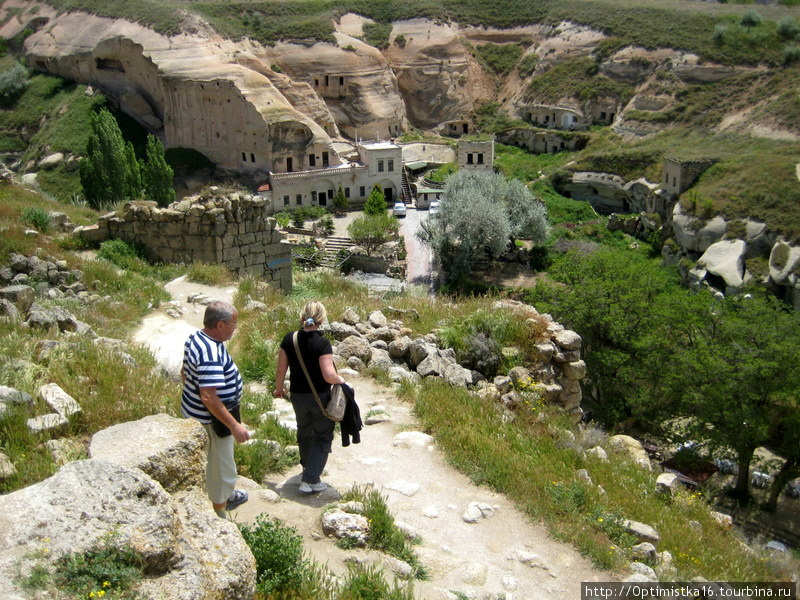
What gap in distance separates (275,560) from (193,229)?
10.7 m

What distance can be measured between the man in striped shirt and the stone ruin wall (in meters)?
9.26

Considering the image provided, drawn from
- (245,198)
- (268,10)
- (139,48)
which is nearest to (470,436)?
(245,198)

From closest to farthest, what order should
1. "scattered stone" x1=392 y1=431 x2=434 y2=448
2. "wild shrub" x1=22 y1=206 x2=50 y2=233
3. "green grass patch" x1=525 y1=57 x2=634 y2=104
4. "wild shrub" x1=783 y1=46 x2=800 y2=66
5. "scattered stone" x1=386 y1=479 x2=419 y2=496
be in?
"scattered stone" x1=386 y1=479 x2=419 y2=496 < "scattered stone" x1=392 y1=431 x2=434 y2=448 < "wild shrub" x1=22 y1=206 x2=50 y2=233 < "wild shrub" x1=783 y1=46 x2=800 y2=66 < "green grass patch" x1=525 y1=57 x2=634 y2=104

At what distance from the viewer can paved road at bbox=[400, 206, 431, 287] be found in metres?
33.8

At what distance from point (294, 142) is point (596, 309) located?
30.3m

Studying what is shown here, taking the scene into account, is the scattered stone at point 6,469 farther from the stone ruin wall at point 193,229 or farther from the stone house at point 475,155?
the stone house at point 475,155

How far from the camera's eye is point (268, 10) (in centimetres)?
5931

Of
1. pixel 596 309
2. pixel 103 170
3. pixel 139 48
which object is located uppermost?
pixel 139 48

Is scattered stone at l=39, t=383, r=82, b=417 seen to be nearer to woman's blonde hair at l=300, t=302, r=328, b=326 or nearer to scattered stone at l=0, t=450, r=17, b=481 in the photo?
scattered stone at l=0, t=450, r=17, b=481

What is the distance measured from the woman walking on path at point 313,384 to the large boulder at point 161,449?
1.17m

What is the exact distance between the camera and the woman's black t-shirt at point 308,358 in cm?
605

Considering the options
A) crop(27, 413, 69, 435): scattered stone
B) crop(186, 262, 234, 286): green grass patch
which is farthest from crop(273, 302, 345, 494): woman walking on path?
crop(186, 262, 234, 286): green grass patch

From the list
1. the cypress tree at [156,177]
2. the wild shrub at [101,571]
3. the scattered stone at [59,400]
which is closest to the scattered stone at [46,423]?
the scattered stone at [59,400]

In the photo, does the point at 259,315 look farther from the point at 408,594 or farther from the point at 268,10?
the point at 268,10
